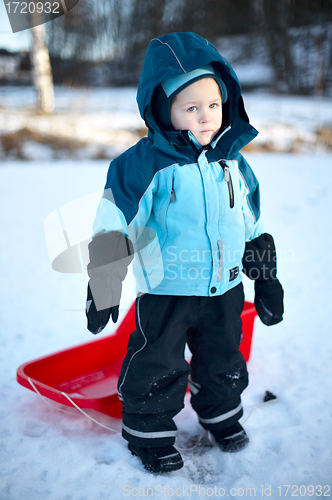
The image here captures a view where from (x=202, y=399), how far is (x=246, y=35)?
38.5ft

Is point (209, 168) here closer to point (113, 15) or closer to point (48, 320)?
point (48, 320)

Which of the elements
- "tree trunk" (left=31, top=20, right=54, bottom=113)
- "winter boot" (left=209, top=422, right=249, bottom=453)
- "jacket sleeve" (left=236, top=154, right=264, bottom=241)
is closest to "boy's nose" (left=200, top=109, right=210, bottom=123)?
"jacket sleeve" (left=236, top=154, right=264, bottom=241)

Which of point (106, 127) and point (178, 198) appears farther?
point (106, 127)

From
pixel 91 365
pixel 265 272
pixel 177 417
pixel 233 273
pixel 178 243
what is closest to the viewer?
pixel 178 243

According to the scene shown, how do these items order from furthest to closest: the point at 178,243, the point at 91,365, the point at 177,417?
the point at 91,365 < the point at 177,417 < the point at 178,243

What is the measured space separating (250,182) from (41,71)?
7.23 m

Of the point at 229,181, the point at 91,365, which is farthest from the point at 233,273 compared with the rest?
the point at 91,365

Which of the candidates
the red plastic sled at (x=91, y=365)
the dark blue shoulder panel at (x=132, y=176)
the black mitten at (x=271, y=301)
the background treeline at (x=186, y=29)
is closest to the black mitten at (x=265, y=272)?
the black mitten at (x=271, y=301)

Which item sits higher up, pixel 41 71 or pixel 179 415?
pixel 41 71

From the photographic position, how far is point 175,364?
124 centimetres

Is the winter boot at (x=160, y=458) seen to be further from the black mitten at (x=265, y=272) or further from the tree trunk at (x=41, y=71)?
the tree trunk at (x=41, y=71)

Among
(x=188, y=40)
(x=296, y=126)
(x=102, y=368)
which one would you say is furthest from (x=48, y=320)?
(x=296, y=126)

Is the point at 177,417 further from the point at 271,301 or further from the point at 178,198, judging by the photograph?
the point at 178,198

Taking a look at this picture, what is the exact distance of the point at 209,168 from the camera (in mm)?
1184
